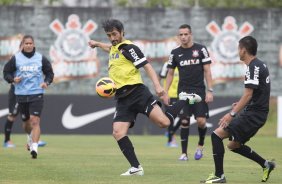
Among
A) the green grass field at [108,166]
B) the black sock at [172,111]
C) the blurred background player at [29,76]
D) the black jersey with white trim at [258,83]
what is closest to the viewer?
the black jersey with white trim at [258,83]

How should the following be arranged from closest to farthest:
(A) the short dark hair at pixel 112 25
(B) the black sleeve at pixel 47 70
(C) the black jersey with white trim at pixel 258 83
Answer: (C) the black jersey with white trim at pixel 258 83 < (A) the short dark hair at pixel 112 25 < (B) the black sleeve at pixel 47 70

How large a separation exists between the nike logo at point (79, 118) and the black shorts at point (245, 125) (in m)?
15.4

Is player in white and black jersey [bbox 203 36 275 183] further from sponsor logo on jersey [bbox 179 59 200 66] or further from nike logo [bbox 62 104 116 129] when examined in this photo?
nike logo [bbox 62 104 116 129]

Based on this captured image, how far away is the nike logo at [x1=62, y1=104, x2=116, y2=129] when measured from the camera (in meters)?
26.7

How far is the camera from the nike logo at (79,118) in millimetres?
26703

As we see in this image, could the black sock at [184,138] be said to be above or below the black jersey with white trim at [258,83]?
below

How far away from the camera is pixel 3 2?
120ft

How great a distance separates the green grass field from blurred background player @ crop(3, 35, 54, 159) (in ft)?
3.21

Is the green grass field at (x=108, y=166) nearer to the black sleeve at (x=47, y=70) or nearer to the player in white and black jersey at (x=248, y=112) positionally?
the player in white and black jersey at (x=248, y=112)

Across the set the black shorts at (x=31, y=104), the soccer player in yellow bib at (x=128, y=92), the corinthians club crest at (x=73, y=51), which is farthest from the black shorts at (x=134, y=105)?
the corinthians club crest at (x=73, y=51)

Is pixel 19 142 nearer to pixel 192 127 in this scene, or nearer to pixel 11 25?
pixel 192 127

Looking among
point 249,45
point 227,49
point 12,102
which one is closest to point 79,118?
point 12,102

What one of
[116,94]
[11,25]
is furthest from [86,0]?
[116,94]

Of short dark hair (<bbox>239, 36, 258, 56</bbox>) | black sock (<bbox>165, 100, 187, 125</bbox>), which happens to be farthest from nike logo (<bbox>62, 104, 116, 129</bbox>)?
short dark hair (<bbox>239, 36, 258, 56</bbox>)
